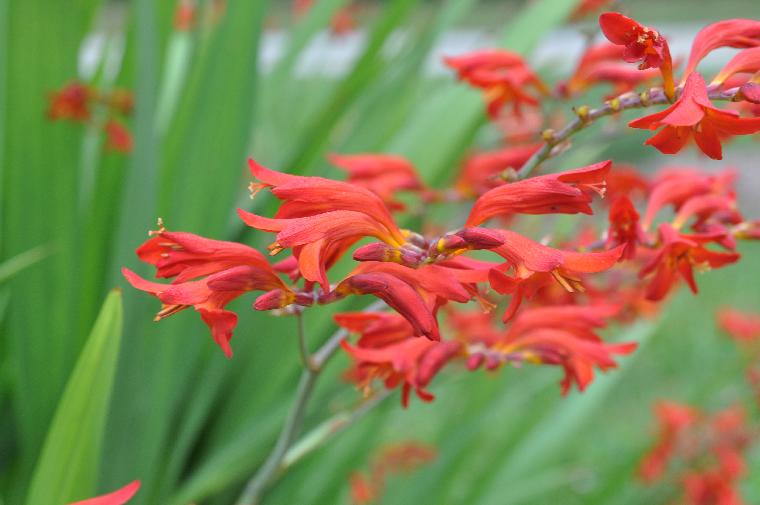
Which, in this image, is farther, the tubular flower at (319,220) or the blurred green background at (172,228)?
the blurred green background at (172,228)

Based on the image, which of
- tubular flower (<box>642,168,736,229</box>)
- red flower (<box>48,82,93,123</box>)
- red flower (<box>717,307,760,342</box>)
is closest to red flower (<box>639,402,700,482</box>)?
red flower (<box>717,307,760,342</box>)

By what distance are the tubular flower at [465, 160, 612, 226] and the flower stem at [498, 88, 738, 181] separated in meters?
0.07

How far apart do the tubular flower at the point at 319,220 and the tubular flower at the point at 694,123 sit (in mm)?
163

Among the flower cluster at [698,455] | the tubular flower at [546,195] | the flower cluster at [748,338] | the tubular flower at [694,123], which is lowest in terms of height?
the flower cluster at [698,455]

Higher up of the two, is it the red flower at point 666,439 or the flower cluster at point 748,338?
the flower cluster at point 748,338

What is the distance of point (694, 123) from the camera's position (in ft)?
1.67

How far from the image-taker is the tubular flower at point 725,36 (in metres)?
0.65

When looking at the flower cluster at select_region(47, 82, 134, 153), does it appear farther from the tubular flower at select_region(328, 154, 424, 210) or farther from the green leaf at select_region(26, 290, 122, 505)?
the green leaf at select_region(26, 290, 122, 505)

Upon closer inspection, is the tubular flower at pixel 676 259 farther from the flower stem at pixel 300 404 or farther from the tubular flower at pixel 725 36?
the flower stem at pixel 300 404

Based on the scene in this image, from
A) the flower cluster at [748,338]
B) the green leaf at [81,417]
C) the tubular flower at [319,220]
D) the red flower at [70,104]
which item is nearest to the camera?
the tubular flower at [319,220]

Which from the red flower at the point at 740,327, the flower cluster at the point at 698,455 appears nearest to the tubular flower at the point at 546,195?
the flower cluster at the point at 698,455

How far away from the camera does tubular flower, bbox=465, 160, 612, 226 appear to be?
0.53m

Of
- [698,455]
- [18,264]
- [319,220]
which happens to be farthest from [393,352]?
[698,455]

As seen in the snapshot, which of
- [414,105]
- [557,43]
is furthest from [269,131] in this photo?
[557,43]
